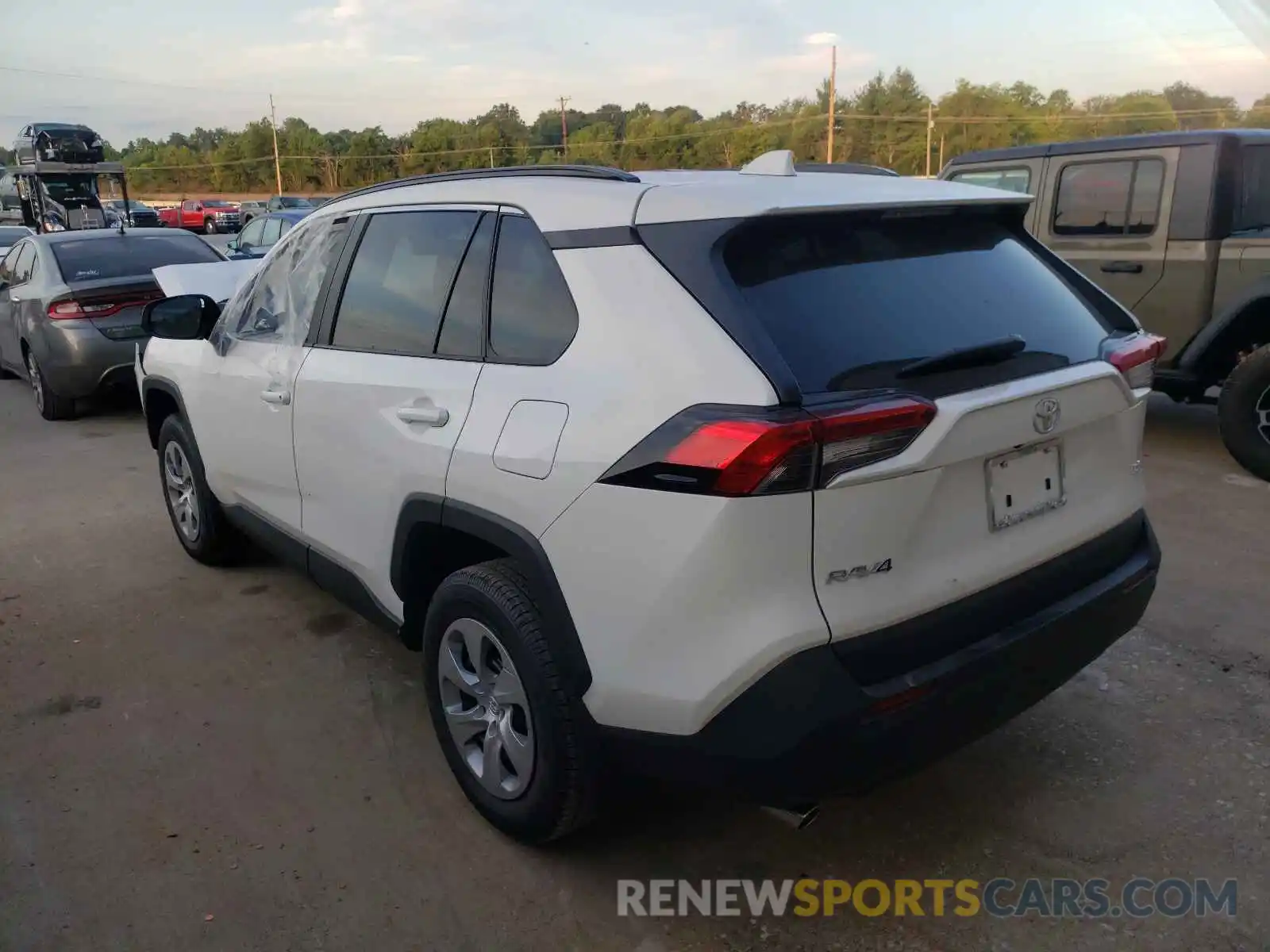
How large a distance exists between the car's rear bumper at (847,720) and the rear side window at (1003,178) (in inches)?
216

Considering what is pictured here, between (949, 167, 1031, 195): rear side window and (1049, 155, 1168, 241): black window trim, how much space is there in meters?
0.23

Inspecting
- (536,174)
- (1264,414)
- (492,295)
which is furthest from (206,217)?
(492,295)

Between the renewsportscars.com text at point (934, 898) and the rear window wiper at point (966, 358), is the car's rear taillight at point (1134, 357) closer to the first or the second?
the rear window wiper at point (966, 358)

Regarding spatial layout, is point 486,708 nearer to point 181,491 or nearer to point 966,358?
point 966,358

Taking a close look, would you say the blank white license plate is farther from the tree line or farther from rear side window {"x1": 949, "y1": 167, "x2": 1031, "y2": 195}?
the tree line

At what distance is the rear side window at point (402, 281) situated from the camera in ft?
9.62

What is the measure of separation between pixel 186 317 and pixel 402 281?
1713 mm

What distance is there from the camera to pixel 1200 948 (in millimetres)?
2297

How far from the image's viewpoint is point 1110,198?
6.66 meters

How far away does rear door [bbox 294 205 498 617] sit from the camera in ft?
9.06

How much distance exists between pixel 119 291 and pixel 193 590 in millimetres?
4662

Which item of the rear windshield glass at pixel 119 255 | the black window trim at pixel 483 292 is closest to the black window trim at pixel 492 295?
the black window trim at pixel 483 292

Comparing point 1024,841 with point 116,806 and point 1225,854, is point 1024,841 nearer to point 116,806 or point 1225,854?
point 1225,854

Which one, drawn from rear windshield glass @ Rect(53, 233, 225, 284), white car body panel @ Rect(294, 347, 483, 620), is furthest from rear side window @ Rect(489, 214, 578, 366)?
rear windshield glass @ Rect(53, 233, 225, 284)
